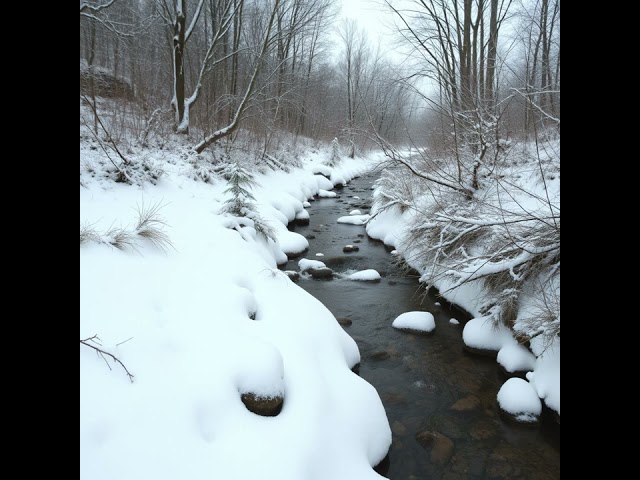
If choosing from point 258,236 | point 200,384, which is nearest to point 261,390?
point 200,384

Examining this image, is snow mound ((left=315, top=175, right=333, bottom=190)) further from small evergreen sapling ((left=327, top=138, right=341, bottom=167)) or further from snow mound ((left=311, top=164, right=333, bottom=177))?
small evergreen sapling ((left=327, top=138, right=341, bottom=167))

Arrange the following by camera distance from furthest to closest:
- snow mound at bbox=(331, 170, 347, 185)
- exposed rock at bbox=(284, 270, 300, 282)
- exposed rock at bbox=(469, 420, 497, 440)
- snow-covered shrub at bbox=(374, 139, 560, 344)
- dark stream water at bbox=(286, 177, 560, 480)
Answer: snow mound at bbox=(331, 170, 347, 185)
exposed rock at bbox=(284, 270, 300, 282)
snow-covered shrub at bbox=(374, 139, 560, 344)
exposed rock at bbox=(469, 420, 497, 440)
dark stream water at bbox=(286, 177, 560, 480)

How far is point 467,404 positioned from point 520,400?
1.59 ft

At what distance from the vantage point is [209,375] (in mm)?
2715

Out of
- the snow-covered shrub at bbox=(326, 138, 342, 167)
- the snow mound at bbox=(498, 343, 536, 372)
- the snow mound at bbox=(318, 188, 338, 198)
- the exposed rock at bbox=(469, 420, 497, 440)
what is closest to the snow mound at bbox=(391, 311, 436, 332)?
the snow mound at bbox=(498, 343, 536, 372)

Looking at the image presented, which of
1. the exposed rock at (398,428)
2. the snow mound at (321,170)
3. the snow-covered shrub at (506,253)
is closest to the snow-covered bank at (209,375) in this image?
the exposed rock at (398,428)

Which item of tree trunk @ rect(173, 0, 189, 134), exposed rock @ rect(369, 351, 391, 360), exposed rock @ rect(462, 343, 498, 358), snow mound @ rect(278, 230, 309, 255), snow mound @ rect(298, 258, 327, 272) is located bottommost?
exposed rock @ rect(369, 351, 391, 360)

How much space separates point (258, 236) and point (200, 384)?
14.4ft

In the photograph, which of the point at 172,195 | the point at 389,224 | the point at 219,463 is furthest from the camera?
the point at 389,224

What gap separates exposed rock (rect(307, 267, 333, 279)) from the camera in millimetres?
7098

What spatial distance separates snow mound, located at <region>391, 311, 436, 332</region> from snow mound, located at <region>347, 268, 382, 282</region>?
5.17 ft

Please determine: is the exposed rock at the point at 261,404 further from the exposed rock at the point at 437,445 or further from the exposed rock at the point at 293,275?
the exposed rock at the point at 293,275
